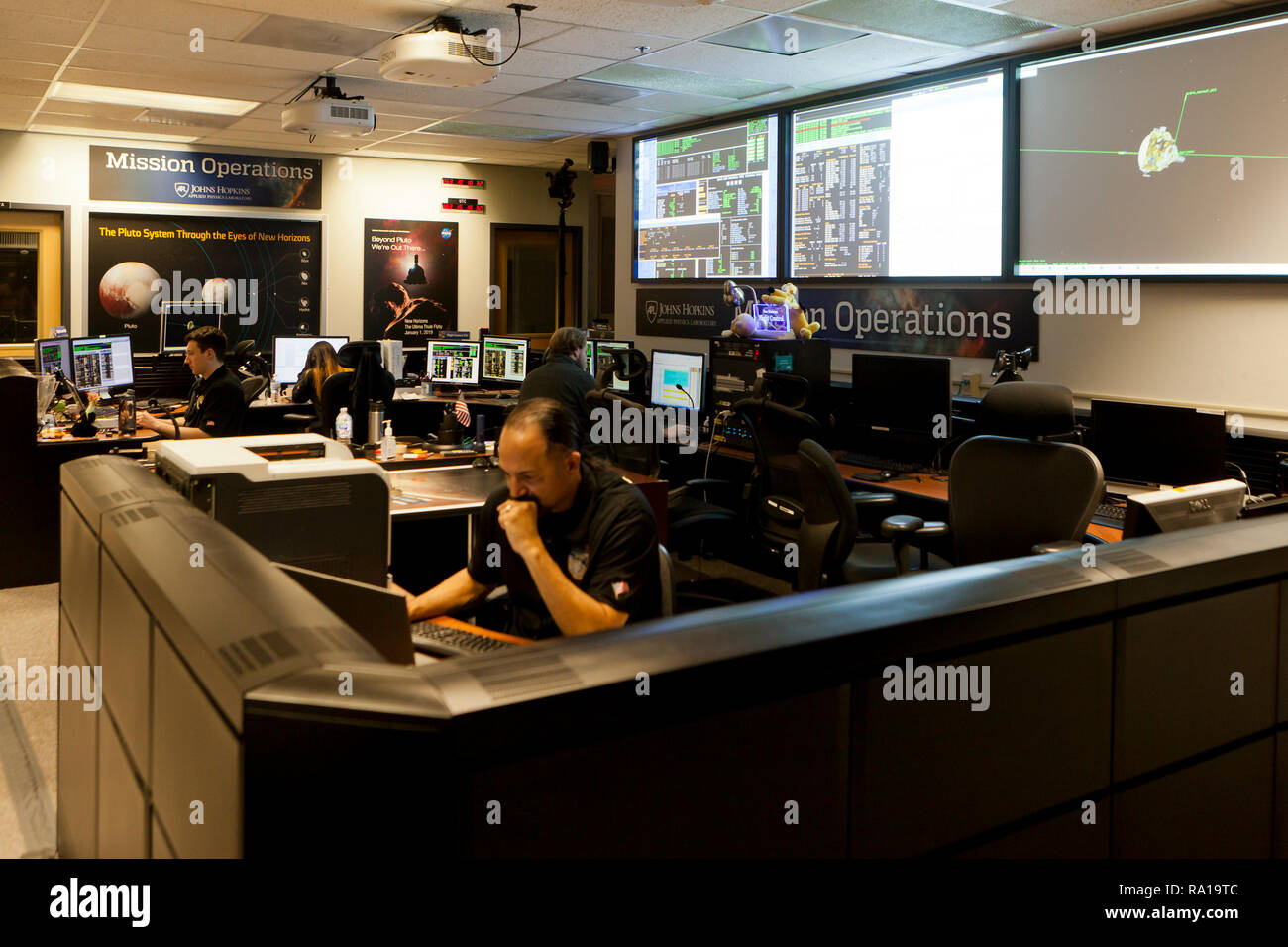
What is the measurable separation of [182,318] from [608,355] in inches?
153

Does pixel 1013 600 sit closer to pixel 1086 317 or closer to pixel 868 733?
pixel 868 733

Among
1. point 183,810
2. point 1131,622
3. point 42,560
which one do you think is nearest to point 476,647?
point 183,810

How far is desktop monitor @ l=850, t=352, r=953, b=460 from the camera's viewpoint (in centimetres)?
502

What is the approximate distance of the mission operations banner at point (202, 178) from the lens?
28.5 ft

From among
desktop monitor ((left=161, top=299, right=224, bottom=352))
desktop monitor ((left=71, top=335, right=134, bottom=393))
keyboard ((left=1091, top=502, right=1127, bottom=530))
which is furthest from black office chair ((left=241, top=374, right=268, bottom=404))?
keyboard ((left=1091, top=502, right=1127, bottom=530))

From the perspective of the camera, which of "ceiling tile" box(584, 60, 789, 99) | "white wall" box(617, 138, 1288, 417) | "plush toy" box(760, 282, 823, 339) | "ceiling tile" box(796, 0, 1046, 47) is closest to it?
"white wall" box(617, 138, 1288, 417)

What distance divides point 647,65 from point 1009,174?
6.36 feet

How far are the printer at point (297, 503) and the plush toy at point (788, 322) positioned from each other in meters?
3.91

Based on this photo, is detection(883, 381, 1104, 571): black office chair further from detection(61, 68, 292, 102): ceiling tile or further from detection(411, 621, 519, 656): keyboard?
detection(61, 68, 292, 102): ceiling tile

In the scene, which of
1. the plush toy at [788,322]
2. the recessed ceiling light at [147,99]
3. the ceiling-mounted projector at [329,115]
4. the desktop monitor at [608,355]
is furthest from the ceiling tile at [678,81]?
the recessed ceiling light at [147,99]

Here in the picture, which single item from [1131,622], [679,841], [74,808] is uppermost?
[1131,622]

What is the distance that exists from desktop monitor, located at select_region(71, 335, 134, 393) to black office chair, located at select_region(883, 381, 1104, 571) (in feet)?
17.3

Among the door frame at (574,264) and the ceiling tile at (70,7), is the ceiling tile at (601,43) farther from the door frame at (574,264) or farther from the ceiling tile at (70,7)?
the door frame at (574,264)
